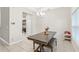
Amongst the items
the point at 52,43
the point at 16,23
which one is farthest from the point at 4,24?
the point at 52,43

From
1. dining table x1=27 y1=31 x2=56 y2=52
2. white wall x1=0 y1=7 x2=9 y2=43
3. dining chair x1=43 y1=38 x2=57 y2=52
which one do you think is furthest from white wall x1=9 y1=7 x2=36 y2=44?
dining chair x1=43 y1=38 x2=57 y2=52

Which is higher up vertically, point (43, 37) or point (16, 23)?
point (16, 23)

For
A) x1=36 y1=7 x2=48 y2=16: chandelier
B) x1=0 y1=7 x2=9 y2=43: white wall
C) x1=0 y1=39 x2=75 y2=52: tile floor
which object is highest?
x1=36 y1=7 x2=48 y2=16: chandelier

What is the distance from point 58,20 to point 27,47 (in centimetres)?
52

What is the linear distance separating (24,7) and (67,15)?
548 millimetres

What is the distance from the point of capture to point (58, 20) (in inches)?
45.3

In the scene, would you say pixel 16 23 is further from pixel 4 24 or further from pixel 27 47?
pixel 27 47

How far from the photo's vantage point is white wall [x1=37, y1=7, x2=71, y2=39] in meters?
1.12

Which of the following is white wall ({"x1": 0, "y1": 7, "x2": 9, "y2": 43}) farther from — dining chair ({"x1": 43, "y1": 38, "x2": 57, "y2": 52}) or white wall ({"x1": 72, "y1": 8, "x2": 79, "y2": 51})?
white wall ({"x1": 72, "y1": 8, "x2": 79, "y2": 51})

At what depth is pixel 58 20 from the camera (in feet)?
3.77

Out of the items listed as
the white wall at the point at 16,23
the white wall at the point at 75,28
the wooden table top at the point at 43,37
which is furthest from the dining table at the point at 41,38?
the white wall at the point at 75,28

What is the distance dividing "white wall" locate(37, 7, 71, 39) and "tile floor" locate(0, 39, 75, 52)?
0.10 m
